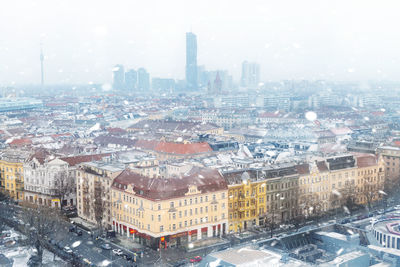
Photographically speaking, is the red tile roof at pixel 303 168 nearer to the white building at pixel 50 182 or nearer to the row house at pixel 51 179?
the row house at pixel 51 179

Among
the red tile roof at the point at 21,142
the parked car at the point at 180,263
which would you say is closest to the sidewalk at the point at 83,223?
the parked car at the point at 180,263

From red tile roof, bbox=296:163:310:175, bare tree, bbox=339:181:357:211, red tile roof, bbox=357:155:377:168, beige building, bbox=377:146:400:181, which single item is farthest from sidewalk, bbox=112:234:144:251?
beige building, bbox=377:146:400:181

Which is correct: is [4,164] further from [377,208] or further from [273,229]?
[377,208]

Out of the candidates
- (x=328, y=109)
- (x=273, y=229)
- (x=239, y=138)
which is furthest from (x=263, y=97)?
(x=273, y=229)

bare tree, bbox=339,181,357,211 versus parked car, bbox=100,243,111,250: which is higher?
bare tree, bbox=339,181,357,211

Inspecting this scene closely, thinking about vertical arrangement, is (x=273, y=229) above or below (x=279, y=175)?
below

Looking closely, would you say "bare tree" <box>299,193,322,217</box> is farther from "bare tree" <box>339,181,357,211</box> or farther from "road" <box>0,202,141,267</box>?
"road" <box>0,202,141,267</box>

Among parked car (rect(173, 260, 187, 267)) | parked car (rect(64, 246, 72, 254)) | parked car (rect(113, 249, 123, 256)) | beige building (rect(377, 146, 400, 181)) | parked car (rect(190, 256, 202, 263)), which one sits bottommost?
parked car (rect(64, 246, 72, 254))
